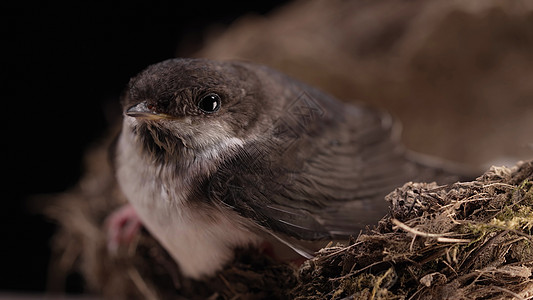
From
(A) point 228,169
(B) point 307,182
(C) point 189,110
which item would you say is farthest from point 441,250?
(C) point 189,110

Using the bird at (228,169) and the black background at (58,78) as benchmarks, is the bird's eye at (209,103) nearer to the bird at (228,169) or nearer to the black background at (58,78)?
the bird at (228,169)

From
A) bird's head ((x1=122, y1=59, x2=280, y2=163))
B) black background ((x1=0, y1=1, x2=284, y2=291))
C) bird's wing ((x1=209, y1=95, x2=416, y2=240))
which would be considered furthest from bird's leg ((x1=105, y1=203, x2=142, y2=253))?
bird's wing ((x1=209, y1=95, x2=416, y2=240))

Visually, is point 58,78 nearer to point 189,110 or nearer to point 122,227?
point 122,227

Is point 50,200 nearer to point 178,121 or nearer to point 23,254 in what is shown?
point 23,254

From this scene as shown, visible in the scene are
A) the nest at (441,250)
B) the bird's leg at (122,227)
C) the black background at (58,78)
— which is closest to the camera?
the nest at (441,250)

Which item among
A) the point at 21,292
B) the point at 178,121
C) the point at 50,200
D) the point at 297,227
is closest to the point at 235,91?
the point at 178,121

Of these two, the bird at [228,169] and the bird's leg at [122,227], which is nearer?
the bird at [228,169]

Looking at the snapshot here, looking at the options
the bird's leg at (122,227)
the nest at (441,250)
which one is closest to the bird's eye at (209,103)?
the nest at (441,250)
